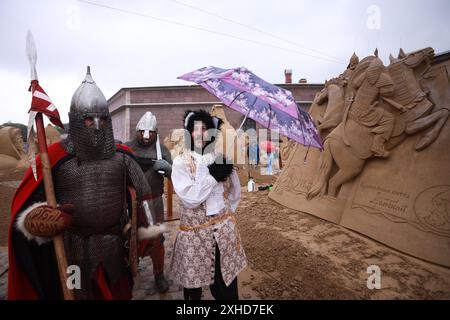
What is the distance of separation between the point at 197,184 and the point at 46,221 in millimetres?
1089

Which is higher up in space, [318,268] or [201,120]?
[201,120]

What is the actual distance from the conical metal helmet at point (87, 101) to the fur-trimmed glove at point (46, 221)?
2.67 feet

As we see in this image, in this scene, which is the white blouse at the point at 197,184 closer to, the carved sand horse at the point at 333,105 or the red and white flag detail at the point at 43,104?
the red and white flag detail at the point at 43,104

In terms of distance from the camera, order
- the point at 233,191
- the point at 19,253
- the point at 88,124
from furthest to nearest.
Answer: the point at 233,191
the point at 88,124
the point at 19,253

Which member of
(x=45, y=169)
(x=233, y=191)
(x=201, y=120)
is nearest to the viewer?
(x=45, y=169)

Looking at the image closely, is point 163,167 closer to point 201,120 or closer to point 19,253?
point 201,120

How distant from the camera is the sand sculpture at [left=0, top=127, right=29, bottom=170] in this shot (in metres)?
12.2

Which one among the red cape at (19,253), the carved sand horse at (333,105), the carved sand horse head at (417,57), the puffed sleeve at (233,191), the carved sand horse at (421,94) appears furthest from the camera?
the carved sand horse at (333,105)

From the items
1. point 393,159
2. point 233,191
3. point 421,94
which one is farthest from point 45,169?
point 421,94

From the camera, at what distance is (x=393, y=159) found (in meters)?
4.33

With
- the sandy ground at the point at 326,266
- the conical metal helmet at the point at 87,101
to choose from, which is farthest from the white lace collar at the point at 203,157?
the sandy ground at the point at 326,266

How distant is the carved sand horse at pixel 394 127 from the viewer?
4.05 m

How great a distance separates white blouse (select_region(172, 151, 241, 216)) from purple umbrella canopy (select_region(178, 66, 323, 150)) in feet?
1.90

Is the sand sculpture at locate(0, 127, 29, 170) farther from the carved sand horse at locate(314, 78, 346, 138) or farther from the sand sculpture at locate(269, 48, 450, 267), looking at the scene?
the carved sand horse at locate(314, 78, 346, 138)
